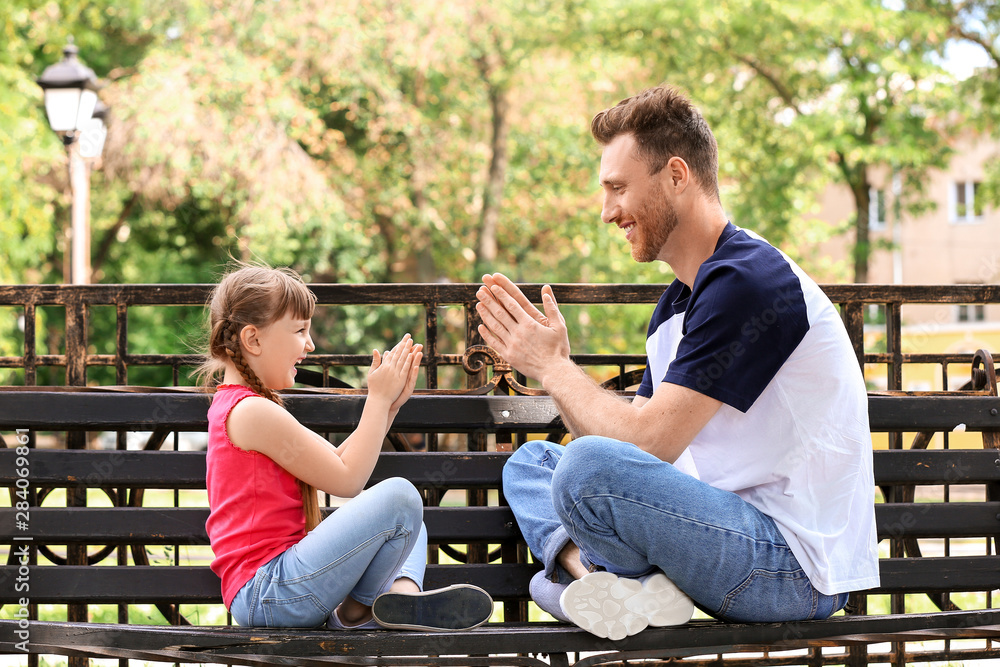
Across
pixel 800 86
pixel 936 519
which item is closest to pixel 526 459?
pixel 936 519

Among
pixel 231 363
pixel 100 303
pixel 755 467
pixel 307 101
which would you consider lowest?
pixel 755 467

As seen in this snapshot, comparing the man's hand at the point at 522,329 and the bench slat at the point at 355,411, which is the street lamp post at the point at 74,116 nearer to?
the bench slat at the point at 355,411

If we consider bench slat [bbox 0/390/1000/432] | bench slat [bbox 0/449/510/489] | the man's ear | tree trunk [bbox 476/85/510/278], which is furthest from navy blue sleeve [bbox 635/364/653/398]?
tree trunk [bbox 476/85/510/278]

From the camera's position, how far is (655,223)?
95.2 inches

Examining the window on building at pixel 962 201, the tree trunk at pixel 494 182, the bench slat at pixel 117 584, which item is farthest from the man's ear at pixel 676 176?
the window on building at pixel 962 201

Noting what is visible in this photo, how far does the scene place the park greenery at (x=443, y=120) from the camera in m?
12.5

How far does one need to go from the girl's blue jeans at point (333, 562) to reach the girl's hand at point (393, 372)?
255 millimetres

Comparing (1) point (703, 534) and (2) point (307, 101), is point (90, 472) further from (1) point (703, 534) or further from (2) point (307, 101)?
(2) point (307, 101)

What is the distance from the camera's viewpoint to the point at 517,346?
233cm

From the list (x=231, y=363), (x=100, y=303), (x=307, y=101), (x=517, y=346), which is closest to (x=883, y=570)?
(x=517, y=346)

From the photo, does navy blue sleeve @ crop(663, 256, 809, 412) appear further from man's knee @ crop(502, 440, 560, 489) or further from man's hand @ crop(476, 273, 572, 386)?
man's knee @ crop(502, 440, 560, 489)

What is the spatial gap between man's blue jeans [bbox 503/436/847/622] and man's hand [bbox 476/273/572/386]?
307mm

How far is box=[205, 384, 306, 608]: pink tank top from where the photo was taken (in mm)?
2258

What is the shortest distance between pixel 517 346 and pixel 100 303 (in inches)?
76.5
